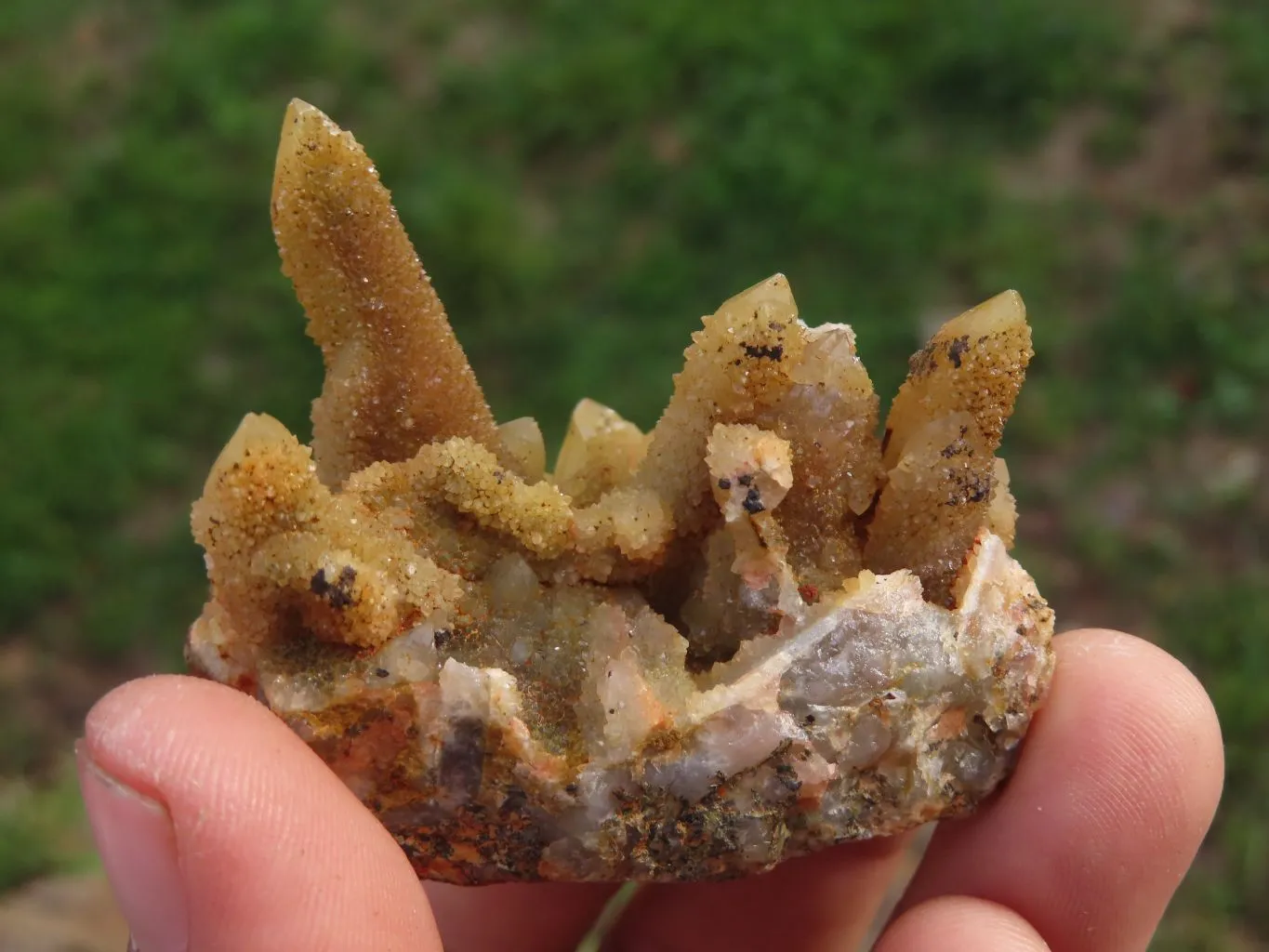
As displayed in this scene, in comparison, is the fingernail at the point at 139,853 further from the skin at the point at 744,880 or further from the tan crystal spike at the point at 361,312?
the tan crystal spike at the point at 361,312

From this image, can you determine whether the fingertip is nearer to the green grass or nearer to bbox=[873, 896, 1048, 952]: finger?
Result: bbox=[873, 896, 1048, 952]: finger

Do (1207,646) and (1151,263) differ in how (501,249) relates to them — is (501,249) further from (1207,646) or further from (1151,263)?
(1207,646)

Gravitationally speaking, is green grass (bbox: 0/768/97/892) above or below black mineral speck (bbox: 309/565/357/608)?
below

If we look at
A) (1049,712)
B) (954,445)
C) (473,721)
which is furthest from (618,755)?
(1049,712)

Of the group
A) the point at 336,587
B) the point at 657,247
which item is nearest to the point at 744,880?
the point at 336,587

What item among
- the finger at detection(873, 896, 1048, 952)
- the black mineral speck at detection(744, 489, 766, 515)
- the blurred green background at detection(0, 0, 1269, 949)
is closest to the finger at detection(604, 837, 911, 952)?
the finger at detection(873, 896, 1048, 952)

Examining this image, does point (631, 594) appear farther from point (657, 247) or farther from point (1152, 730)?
point (657, 247)
